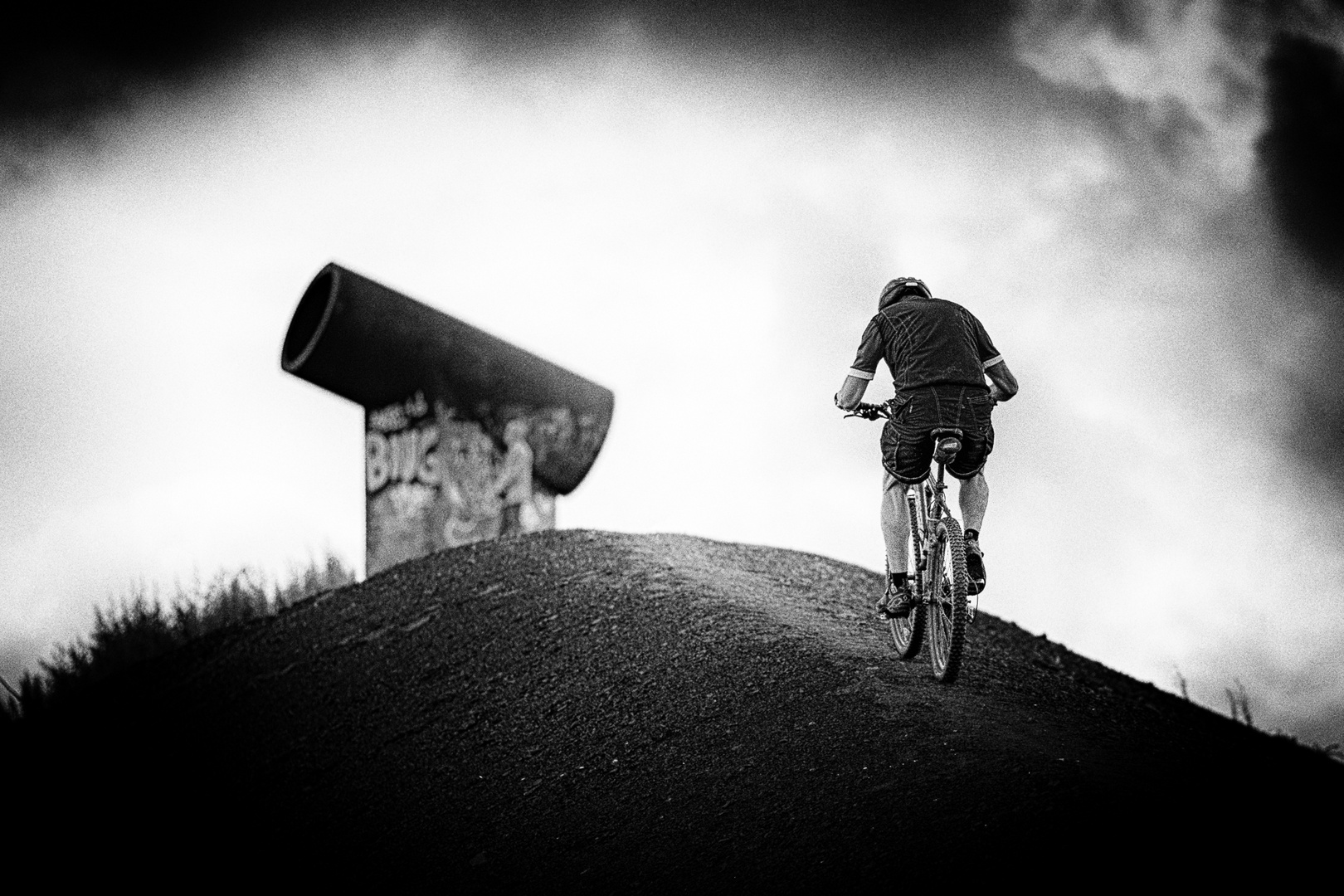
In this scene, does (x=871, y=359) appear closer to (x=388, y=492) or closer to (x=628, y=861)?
(x=628, y=861)

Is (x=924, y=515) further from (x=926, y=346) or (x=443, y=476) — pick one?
(x=443, y=476)

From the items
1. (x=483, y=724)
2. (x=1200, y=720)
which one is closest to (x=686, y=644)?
(x=483, y=724)

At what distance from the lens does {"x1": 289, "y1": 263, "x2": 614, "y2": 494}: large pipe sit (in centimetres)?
1097

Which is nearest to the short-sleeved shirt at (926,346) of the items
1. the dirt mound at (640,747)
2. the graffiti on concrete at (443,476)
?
the dirt mound at (640,747)

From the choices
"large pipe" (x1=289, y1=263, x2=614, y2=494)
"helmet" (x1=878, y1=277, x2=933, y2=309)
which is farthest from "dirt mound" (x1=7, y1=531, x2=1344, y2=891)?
"large pipe" (x1=289, y1=263, x2=614, y2=494)

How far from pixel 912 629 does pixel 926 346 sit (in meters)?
1.57

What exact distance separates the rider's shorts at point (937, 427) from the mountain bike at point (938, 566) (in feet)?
0.19

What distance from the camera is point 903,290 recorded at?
6.09 metres

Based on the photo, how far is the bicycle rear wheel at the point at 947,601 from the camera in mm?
5449

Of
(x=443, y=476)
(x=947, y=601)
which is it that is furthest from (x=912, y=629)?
(x=443, y=476)

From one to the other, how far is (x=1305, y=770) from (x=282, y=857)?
5.03m

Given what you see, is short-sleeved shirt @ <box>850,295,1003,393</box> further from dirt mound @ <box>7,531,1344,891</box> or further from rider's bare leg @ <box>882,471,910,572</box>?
dirt mound @ <box>7,531,1344,891</box>

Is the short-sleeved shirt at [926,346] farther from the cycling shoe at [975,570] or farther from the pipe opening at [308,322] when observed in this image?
the pipe opening at [308,322]

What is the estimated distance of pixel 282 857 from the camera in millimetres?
5855
